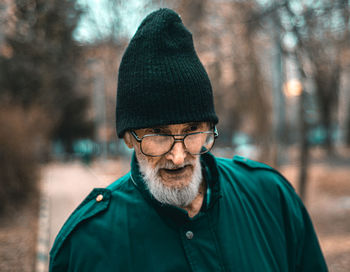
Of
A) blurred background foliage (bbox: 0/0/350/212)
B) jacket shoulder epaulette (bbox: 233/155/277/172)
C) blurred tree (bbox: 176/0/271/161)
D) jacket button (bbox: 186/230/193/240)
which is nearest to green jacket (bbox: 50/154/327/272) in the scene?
jacket button (bbox: 186/230/193/240)

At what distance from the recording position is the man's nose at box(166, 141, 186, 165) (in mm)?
1521

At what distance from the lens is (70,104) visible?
109ft

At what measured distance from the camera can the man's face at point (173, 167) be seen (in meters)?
1.54

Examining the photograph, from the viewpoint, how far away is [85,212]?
156 centimetres

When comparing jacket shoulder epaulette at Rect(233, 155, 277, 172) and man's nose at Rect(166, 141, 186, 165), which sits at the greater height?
man's nose at Rect(166, 141, 186, 165)

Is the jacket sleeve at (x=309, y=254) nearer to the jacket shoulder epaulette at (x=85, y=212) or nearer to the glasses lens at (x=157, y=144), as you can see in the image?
the glasses lens at (x=157, y=144)

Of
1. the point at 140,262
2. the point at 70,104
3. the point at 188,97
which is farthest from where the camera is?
the point at 70,104

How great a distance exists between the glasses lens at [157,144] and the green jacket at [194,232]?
0.18 m

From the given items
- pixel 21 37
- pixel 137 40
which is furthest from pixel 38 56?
pixel 137 40

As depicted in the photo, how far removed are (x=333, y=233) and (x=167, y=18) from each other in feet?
25.4

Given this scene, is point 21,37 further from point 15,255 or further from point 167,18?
point 167,18

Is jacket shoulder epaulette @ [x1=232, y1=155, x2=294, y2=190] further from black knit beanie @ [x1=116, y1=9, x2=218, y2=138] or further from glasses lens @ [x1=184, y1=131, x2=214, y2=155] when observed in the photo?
black knit beanie @ [x1=116, y1=9, x2=218, y2=138]

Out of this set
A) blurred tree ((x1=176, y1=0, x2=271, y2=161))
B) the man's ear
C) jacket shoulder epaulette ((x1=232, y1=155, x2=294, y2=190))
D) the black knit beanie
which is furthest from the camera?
blurred tree ((x1=176, y1=0, x2=271, y2=161))

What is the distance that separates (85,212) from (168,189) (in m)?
0.42
